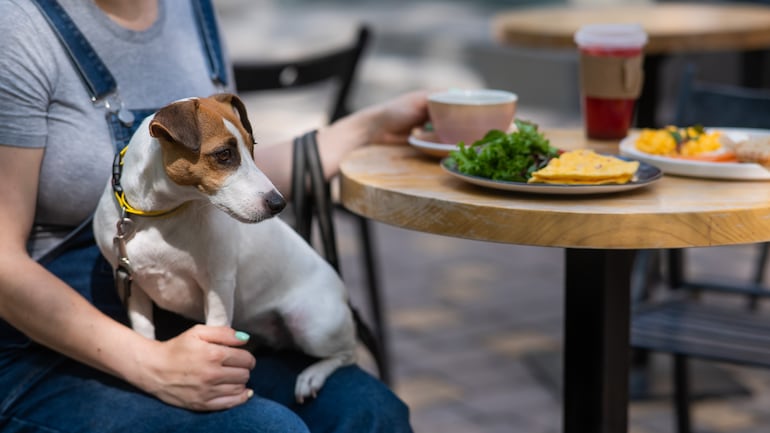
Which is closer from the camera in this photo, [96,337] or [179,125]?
[179,125]

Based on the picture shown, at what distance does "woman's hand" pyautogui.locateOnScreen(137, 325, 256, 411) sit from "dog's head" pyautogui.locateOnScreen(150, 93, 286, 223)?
247 mm

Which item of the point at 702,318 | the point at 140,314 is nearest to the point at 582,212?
the point at 140,314

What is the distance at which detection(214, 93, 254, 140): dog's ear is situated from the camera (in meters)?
1.48

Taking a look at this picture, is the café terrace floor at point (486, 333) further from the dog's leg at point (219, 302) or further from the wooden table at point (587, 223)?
the dog's leg at point (219, 302)

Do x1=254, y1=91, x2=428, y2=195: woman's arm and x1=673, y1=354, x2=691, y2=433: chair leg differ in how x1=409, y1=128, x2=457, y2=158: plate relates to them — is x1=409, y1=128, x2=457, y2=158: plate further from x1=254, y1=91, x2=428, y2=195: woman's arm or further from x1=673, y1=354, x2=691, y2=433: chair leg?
x1=673, y1=354, x2=691, y2=433: chair leg

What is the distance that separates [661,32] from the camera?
333cm

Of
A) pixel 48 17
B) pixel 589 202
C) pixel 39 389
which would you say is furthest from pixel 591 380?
pixel 48 17

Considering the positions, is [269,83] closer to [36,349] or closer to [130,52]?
[130,52]

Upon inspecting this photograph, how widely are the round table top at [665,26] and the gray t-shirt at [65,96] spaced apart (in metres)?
1.94

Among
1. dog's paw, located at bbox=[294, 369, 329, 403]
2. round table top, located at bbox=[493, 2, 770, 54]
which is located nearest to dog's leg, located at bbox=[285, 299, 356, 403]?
dog's paw, located at bbox=[294, 369, 329, 403]

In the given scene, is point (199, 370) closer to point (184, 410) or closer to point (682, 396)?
point (184, 410)

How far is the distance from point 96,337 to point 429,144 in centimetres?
68

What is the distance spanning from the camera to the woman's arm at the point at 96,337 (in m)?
1.54

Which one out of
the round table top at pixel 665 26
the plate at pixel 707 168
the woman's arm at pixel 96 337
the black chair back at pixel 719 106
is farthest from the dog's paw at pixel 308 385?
the round table top at pixel 665 26
